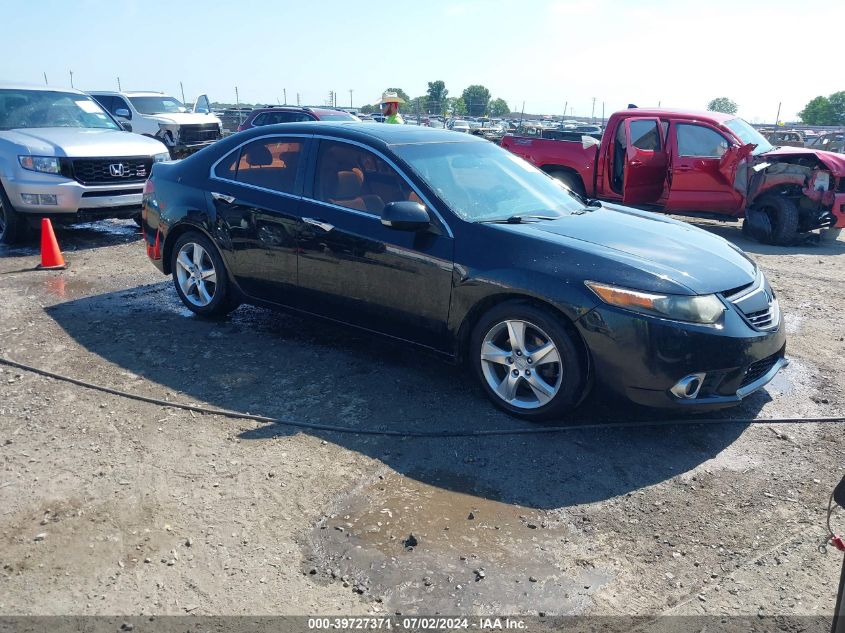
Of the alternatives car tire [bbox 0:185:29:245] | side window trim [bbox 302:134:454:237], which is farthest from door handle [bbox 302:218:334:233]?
car tire [bbox 0:185:29:245]

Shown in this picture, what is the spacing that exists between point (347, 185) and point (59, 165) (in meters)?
5.08

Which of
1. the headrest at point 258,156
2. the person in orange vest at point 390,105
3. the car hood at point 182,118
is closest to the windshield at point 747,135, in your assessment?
the person in orange vest at point 390,105

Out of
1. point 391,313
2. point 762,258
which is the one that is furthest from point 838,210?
point 391,313

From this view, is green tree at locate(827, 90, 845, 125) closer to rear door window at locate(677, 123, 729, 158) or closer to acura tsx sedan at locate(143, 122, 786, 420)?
rear door window at locate(677, 123, 729, 158)

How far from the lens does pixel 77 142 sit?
8547 mm

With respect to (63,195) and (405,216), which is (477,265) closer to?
(405,216)

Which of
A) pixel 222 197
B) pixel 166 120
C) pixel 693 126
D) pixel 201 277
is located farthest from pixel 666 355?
pixel 166 120

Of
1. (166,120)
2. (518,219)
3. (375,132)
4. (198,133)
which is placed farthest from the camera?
(198,133)

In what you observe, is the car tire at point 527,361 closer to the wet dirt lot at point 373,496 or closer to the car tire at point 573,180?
the wet dirt lot at point 373,496

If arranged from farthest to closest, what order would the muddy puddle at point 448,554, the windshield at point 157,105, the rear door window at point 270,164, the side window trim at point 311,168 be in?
1. the windshield at point 157,105
2. the rear door window at point 270,164
3. the side window trim at point 311,168
4. the muddy puddle at point 448,554

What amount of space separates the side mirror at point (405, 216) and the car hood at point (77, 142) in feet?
18.8

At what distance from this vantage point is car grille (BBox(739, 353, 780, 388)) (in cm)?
400

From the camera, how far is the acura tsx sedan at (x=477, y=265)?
12.5 feet

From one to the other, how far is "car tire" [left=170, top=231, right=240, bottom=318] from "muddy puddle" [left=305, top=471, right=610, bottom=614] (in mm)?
2780
